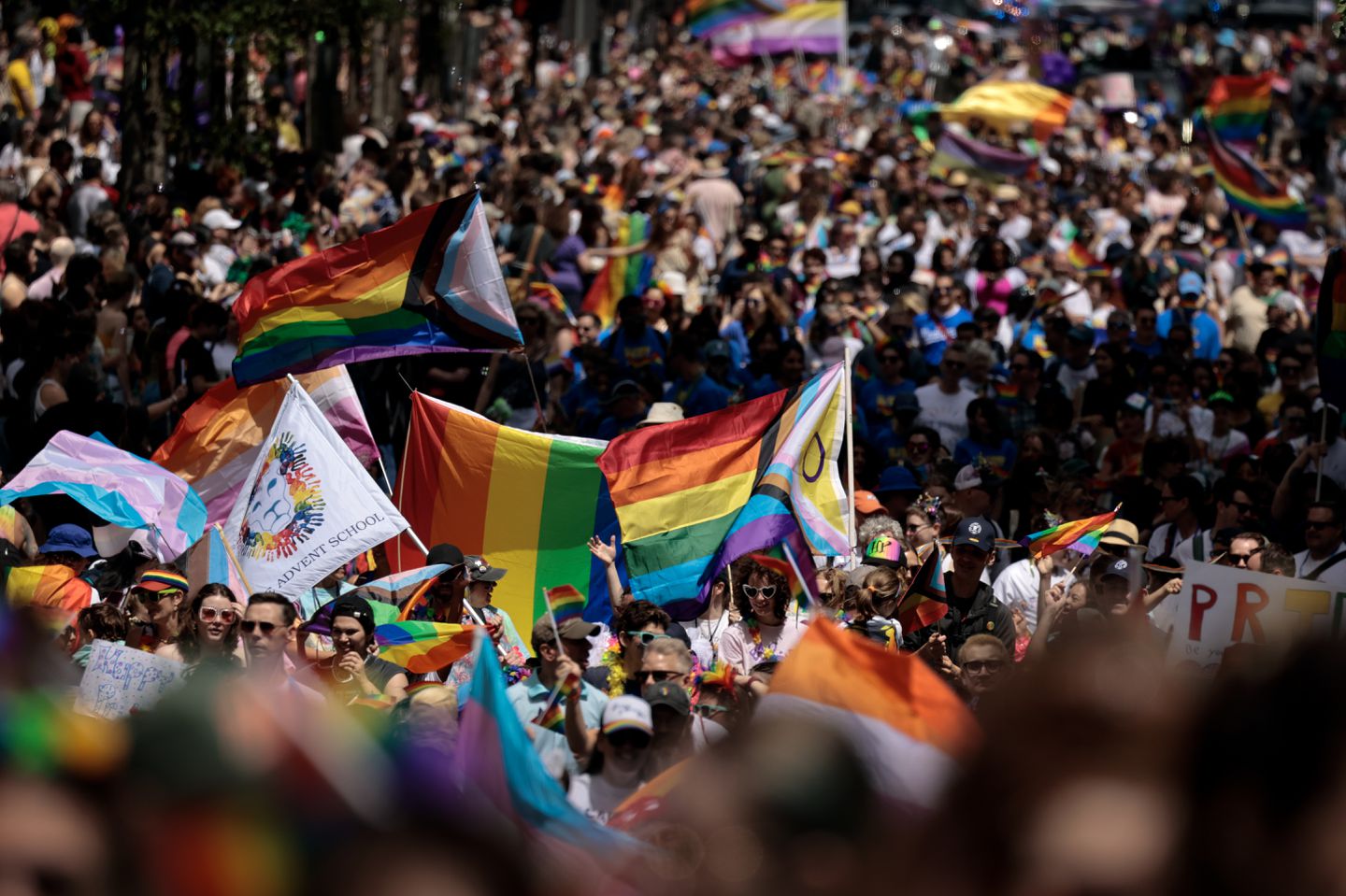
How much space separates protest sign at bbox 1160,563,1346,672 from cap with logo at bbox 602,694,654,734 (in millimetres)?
2288

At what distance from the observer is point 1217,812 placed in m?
Answer: 2.68

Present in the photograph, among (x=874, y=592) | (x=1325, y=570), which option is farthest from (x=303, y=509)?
(x=1325, y=570)

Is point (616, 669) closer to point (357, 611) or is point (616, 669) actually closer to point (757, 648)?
point (757, 648)

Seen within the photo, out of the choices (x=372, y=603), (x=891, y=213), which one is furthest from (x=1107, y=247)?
(x=372, y=603)

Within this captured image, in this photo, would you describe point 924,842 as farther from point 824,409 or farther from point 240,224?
point 240,224

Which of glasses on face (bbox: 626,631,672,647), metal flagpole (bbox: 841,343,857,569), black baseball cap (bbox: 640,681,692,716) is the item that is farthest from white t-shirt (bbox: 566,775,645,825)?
metal flagpole (bbox: 841,343,857,569)

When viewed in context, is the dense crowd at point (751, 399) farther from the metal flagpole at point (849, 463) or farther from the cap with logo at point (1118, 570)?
the metal flagpole at point (849, 463)

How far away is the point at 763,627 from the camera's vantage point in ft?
26.2

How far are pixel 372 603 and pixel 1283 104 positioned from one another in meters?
26.0

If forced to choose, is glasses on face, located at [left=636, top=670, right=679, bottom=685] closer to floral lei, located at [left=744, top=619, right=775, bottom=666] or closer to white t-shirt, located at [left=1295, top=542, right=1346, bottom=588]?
floral lei, located at [left=744, top=619, right=775, bottom=666]

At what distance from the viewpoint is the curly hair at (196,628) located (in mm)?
7539

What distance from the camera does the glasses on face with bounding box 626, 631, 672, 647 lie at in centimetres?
689

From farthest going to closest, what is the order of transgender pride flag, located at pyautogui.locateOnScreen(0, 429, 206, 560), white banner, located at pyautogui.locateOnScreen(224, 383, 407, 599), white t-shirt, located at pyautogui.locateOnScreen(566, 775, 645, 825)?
A: transgender pride flag, located at pyautogui.locateOnScreen(0, 429, 206, 560)
white banner, located at pyautogui.locateOnScreen(224, 383, 407, 599)
white t-shirt, located at pyautogui.locateOnScreen(566, 775, 645, 825)

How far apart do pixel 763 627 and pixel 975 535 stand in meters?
0.98
